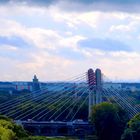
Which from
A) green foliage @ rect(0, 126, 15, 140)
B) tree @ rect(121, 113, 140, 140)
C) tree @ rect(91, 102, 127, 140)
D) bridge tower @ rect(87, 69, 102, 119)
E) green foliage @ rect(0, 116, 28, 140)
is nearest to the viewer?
green foliage @ rect(0, 126, 15, 140)

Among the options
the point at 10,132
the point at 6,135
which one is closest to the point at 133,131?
the point at 10,132

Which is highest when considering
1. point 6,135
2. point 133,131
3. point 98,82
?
point 98,82

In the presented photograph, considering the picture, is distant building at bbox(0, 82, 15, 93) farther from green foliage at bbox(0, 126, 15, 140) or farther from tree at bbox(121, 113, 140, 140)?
green foliage at bbox(0, 126, 15, 140)

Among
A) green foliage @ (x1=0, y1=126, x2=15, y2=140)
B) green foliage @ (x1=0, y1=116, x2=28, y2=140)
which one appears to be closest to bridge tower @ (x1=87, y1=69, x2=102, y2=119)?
green foliage @ (x1=0, y1=116, x2=28, y2=140)

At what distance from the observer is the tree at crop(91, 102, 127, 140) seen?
3784 cm

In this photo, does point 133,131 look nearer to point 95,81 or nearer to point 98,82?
point 98,82

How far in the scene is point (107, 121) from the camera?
38438 mm

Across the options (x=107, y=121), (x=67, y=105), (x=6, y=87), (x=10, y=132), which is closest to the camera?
(x=10, y=132)

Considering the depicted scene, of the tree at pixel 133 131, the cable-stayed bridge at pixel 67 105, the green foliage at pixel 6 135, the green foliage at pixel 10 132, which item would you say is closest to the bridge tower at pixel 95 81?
the cable-stayed bridge at pixel 67 105

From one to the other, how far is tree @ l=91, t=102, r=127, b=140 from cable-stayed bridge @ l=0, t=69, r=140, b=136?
10.7 ft

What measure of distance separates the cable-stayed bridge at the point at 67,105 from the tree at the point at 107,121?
327cm

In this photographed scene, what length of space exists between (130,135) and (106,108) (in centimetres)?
647

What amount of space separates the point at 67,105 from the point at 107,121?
12675mm

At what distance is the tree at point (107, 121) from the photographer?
37844 millimetres
